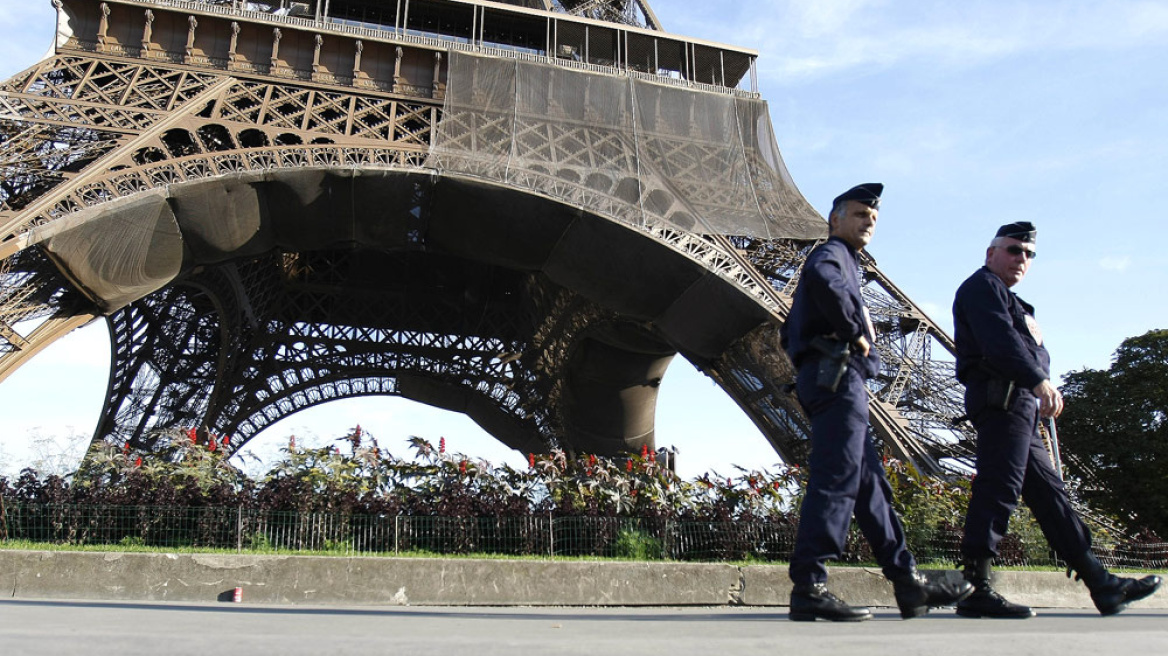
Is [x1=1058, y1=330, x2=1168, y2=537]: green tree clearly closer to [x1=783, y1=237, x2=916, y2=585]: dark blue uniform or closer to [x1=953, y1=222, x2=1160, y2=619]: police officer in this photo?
[x1=953, y1=222, x2=1160, y2=619]: police officer

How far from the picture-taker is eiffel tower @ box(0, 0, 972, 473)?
1519 cm

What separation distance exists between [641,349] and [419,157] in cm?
940

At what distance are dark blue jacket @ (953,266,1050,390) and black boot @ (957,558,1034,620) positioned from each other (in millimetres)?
857

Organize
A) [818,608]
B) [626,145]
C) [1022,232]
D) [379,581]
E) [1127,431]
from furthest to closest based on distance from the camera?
[1127,431] → [626,145] → [379,581] → [1022,232] → [818,608]

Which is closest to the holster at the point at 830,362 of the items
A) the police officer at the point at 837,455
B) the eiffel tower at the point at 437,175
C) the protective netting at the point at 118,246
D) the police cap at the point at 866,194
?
the police officer at the point at 837,455

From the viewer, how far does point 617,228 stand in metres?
16.2

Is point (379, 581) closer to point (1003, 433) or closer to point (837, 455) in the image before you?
point (837, 455)

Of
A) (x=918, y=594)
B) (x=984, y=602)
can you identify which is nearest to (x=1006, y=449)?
(x=984, y=602)

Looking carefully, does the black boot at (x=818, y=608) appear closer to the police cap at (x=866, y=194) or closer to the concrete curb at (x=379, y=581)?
the police cap at (x=866, y=194)

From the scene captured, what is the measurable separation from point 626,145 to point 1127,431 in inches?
815

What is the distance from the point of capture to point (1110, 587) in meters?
3.96

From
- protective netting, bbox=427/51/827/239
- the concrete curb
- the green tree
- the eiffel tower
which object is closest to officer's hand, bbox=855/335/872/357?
the concrete curb

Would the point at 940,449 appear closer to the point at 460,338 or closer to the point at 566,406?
the point at 566,406

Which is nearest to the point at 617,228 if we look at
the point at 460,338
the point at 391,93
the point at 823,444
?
the point at 391,93
